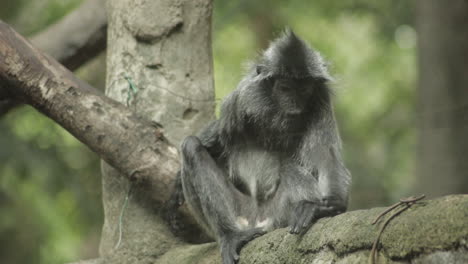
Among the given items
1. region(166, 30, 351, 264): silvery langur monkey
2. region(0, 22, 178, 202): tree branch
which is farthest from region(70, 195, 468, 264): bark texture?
region(0, 22, 178, 202): tree branch

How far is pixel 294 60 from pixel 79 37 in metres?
3.37

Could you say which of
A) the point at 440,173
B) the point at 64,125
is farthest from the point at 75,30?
the point at 440,173

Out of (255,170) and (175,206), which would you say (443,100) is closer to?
(255,170)

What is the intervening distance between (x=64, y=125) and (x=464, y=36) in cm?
450

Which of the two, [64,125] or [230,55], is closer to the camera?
[64,125]

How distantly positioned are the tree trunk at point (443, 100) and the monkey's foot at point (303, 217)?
3.37 m

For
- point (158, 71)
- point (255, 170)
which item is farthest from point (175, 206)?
point (158, 71)

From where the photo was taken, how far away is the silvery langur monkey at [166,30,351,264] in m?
4.93

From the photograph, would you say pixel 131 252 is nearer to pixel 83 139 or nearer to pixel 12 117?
pixel 83 139

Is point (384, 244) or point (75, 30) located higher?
point (75, 30)

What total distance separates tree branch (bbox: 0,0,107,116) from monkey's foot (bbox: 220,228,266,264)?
3557mm

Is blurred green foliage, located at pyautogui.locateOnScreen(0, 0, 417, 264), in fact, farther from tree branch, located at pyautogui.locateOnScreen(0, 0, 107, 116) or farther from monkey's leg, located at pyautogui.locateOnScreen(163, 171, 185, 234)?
monkey's leg, located at pyautogui.locateOnScreen(163, 171, 185, 234)

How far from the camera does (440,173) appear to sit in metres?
7.27

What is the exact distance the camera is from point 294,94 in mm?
5000
